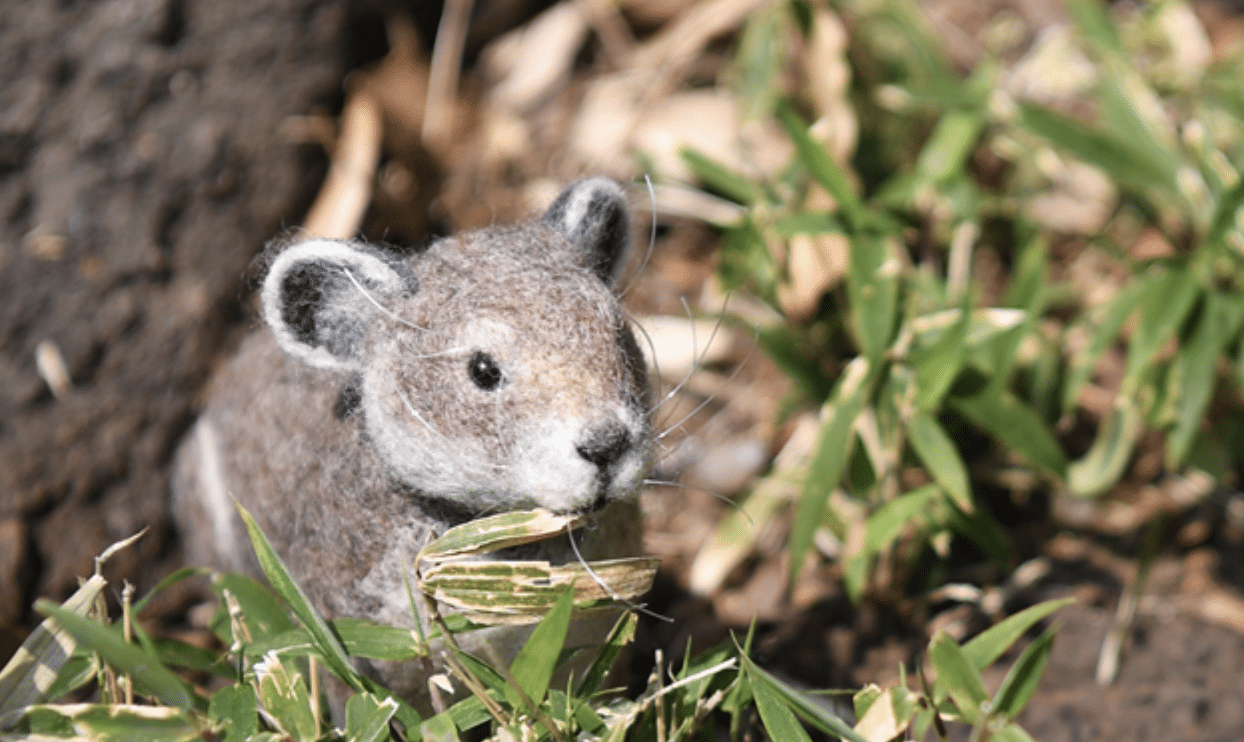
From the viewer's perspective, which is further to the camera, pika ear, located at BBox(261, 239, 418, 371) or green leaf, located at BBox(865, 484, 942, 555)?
green leaf, located at BBox(865, 484, 942, 555)

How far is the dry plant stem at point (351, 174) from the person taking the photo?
14.9 feet

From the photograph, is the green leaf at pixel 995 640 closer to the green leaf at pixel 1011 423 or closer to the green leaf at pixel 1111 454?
the green leaf at pixel 1011 423

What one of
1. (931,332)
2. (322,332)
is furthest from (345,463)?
(931,332)

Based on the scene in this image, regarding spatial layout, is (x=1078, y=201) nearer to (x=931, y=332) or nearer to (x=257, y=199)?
(x=931, y=332)

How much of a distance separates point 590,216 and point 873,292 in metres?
1.11

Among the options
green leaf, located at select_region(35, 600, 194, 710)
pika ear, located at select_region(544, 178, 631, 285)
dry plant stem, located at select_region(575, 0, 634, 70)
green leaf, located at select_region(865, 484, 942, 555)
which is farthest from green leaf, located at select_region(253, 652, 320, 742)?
dry plant stem, located at select_region(575, 0, 634, 70)

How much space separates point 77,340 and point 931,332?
295cm

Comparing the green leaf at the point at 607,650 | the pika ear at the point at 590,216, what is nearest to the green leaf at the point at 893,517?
the green leaf at the point at 607,650

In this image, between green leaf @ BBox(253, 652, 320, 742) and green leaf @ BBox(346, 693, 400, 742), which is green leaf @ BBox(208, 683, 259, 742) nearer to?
green leaf @ BBox(253, 652, 320, 742)

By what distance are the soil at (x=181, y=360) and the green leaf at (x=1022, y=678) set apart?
678 mm

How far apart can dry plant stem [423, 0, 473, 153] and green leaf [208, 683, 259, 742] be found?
3235 mm

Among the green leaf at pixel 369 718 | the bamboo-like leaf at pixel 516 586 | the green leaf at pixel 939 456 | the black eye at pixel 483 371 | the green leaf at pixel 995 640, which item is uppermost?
the black eye at pixel 483 371

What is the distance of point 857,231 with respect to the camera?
367 centimetres

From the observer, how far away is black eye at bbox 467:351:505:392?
2373 millimetres
